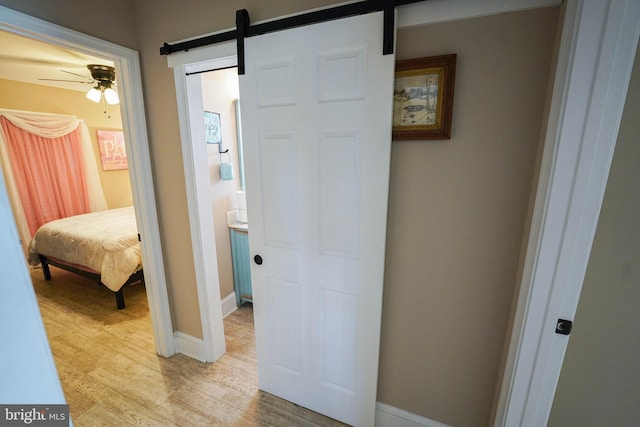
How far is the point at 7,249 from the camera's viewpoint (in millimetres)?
624

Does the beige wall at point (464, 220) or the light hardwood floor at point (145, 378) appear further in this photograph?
the light hardwood floor at point (145, 378)

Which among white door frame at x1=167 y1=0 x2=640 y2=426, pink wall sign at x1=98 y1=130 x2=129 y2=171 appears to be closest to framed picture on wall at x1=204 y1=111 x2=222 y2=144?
white door frame at x1=167 y1=0 x2=640 y2=426

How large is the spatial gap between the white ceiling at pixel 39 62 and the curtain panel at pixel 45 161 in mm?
550

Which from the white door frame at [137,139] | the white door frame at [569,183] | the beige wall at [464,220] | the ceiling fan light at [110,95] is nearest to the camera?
the white door frame at [569,183]

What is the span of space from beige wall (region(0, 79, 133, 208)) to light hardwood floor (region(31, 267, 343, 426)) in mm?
2581

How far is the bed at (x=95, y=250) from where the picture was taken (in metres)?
2.56

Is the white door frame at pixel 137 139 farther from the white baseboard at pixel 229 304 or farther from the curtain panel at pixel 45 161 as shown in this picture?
the curtain panel at pixel 45 161

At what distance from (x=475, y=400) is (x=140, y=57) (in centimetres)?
284

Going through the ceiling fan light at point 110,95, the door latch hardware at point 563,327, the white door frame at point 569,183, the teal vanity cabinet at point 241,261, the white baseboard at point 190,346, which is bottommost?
the white baseboard at point 190,346

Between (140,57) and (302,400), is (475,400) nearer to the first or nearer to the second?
(302,400)

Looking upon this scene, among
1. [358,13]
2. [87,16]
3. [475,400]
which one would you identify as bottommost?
[475,400]

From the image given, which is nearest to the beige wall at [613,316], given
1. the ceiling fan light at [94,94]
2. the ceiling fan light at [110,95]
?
the ceiling fan light at [110,95]

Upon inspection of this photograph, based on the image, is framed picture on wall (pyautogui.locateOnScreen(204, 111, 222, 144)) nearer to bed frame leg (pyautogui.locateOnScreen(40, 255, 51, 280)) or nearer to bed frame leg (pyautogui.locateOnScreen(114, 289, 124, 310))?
bed frame leg (pyautogui.locateOnScreen(114, 289, 124, 310))

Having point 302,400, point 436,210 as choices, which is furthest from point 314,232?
point 302,400
